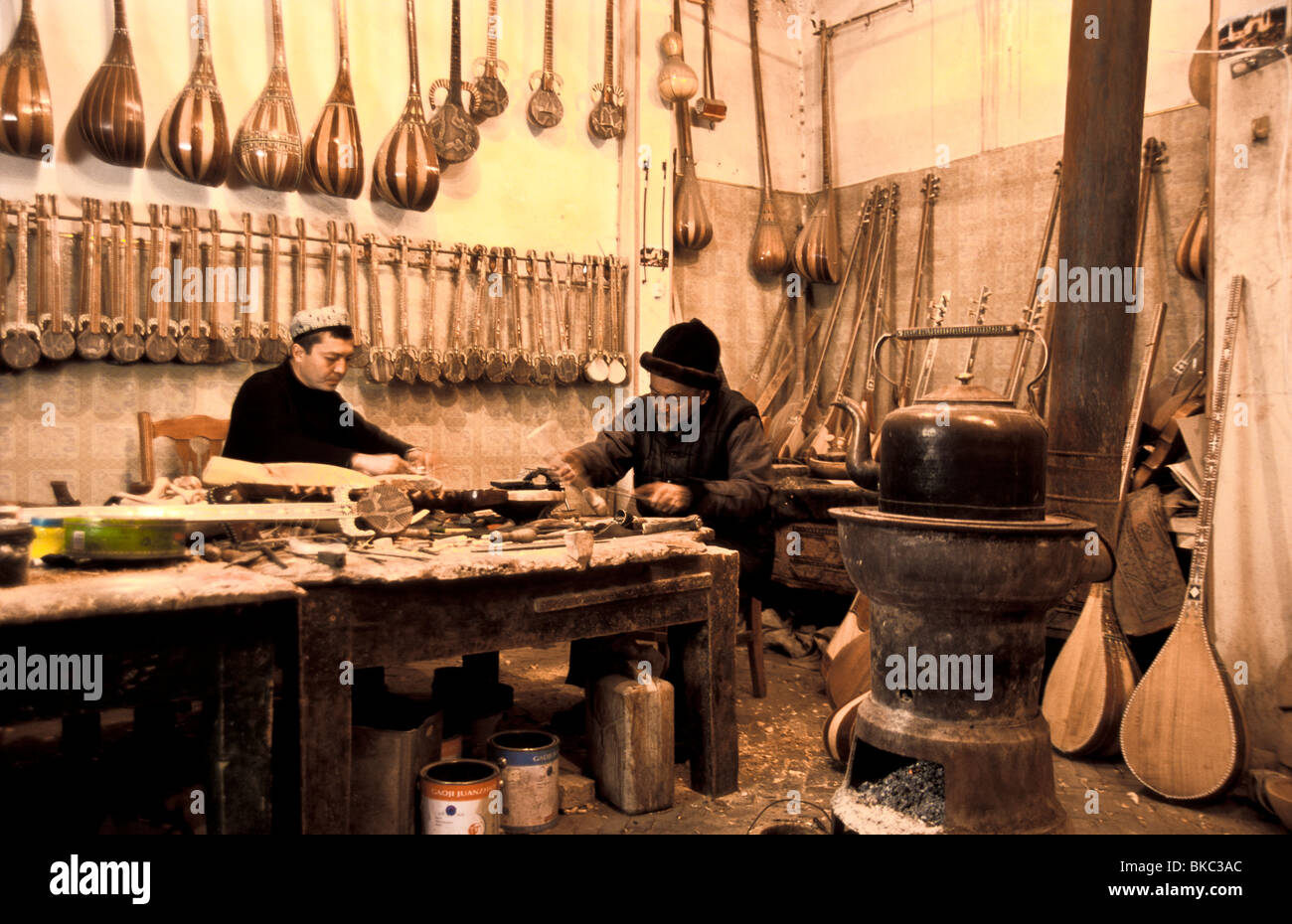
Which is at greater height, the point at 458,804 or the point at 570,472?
the point at 570,472

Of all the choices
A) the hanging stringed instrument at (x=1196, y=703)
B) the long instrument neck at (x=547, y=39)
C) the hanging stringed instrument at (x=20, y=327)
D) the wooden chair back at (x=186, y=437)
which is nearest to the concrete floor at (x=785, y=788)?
the hanging stringed instrument at (x=1196, y=703)

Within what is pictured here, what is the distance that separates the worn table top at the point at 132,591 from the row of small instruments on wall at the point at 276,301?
101 inches

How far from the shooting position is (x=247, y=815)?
7.34ft

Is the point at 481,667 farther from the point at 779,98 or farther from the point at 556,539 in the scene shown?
the point at 779,98

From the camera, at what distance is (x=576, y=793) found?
3.22 m

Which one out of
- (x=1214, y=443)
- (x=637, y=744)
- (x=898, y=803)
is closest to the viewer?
(x=898, y=803)

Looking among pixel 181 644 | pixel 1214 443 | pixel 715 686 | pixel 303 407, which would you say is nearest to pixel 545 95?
pixel 303 407

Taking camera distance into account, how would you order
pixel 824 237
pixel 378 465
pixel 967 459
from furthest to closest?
pixel 824 237
pixel 378 465
pixel 967 459

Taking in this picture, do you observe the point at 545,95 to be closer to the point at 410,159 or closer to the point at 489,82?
the point at 489,82

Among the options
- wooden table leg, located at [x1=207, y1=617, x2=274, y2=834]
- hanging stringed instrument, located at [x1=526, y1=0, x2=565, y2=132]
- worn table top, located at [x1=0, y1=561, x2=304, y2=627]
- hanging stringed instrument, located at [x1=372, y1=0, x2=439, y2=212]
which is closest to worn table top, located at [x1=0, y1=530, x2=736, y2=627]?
worn table top, located at [x1=0, y1=561, x2=304, y2=627]

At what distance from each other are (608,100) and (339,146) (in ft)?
6.15

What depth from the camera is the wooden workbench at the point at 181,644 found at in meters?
1.98

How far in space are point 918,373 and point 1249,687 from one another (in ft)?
9.82

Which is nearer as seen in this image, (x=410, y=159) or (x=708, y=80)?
(x=410, y=159)
